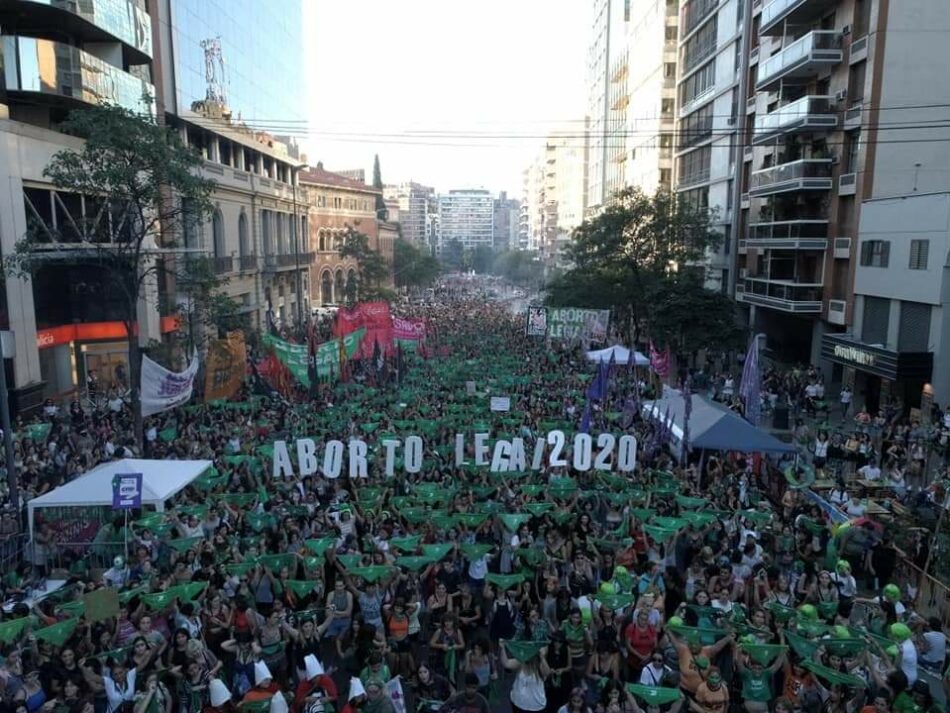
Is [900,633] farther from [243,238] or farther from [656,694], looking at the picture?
[243,238]

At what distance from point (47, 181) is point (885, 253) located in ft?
94.7

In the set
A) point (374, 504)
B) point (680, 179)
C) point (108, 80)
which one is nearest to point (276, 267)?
point (108, 80)

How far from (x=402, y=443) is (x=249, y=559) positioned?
21.3ft

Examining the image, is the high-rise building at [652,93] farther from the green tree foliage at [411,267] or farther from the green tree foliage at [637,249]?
the green tree foliage at [411,267]

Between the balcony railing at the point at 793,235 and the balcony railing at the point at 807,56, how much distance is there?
19.9ft

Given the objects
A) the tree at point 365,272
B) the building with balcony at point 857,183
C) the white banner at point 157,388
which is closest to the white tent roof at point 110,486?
the white banner at point 157,388

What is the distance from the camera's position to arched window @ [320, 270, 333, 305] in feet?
254

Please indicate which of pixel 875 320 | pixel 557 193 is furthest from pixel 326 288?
pixel 557 193

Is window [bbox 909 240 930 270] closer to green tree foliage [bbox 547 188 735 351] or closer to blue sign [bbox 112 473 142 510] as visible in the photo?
green tree foliage [bbox 547 188 735 351]

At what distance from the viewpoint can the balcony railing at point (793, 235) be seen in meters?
31.4

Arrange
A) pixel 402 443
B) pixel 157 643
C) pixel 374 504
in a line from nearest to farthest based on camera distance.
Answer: pixel 157 643, pixel 374 504, pixel 402 443

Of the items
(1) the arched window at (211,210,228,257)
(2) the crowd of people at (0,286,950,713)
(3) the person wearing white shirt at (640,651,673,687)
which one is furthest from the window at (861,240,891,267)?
(1) the arched window at (211,210,228,257)

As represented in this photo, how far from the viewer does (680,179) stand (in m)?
52.7

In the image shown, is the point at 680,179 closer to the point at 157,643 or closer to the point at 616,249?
the point at 616,249
